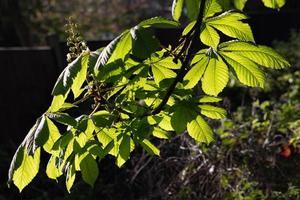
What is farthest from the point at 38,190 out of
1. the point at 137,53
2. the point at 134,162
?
the point at 137,53

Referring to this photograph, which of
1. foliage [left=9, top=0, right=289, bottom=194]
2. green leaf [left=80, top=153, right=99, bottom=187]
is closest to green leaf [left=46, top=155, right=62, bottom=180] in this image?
foliage [left=9, top=0, right=289, bottom=194]

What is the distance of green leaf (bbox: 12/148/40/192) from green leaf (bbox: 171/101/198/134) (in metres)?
0.45

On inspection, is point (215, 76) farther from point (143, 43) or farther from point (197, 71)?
point (143, 43)

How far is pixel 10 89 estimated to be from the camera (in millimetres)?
5961

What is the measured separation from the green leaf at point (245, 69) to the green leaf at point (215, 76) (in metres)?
0.03

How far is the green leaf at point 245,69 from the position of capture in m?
1.70

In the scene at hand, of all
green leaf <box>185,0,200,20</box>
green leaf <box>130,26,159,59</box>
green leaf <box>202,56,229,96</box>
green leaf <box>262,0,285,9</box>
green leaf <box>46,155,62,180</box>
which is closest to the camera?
green leaf <box>130,26,159,59</box>

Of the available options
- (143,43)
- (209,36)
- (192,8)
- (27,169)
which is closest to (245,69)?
(209,36)

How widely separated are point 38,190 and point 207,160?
1.63 metres

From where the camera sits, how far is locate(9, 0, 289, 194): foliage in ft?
5.35

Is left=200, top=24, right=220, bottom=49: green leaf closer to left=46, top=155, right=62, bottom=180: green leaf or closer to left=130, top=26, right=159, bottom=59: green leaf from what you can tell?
left=130, top=26, right=159, bottom=59: green leaf

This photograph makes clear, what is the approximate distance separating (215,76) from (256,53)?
148 millimetres

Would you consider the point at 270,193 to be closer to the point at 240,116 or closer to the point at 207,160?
the point at 207,160

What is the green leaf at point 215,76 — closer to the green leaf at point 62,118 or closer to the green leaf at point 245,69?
the green leaf at point 245,69
